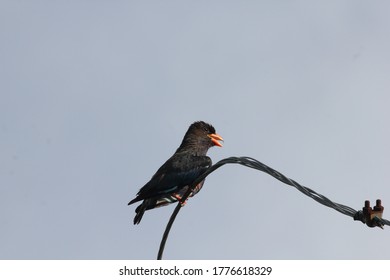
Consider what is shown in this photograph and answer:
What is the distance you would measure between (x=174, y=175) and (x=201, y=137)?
1.53 metres

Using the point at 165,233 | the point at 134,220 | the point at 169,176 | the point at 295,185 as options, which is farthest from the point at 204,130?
the point at 295,185

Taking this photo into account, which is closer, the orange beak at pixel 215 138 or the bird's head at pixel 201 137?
the bird's head at pixel 201 137

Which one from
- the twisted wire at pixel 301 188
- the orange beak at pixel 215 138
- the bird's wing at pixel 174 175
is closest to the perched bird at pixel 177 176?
the bird's wing at pixel 174 175

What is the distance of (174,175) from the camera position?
975 centimetres

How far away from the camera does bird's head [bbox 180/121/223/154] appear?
10.9 m

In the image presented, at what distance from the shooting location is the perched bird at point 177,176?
9.41 metres

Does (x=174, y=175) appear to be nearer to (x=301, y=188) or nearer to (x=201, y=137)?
(x=201, y=137)

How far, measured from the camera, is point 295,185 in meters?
5.82

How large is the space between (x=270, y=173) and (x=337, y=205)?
0.62 m

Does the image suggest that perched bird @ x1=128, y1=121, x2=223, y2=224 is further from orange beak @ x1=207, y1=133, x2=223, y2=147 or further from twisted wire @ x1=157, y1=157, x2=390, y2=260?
twisted wire @ x1=157, y1=157, x2=390, y2=260

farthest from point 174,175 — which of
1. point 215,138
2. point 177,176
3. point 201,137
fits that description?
point 215,138

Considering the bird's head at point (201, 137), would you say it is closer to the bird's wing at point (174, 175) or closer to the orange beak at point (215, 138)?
the orange beak at point (215, 138)

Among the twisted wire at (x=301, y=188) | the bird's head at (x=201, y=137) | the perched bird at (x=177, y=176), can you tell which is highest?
the bird's head at (x=201, y=137)
